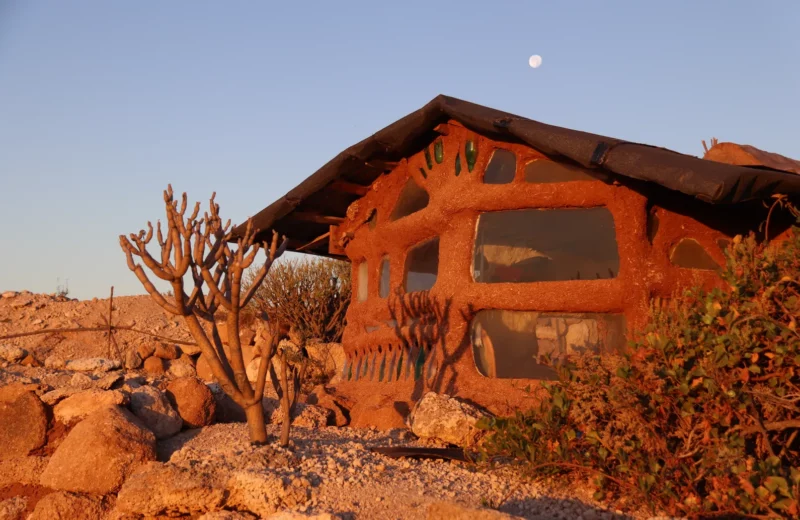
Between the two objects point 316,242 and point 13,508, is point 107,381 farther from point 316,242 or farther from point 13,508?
point 316,242

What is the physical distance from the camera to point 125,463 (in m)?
7.29

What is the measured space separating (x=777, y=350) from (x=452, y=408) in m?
3.24

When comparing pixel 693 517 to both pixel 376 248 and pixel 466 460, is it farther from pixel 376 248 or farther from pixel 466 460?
pixel 376 248

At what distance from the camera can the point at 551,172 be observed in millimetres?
9469

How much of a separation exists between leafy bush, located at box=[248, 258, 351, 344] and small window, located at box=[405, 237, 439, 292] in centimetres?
763

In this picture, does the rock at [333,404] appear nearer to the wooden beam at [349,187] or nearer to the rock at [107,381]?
the rock at [107,381]

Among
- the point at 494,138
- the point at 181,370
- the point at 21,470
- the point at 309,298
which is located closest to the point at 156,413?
the point at 21,470

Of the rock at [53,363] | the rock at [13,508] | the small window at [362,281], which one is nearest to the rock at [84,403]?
the rock at [13,508]

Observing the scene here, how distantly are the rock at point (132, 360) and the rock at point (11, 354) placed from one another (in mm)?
2329

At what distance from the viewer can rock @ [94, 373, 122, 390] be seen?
925 cm

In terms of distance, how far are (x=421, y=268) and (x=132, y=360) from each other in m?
8.01

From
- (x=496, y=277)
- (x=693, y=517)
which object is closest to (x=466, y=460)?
(x=693, y=517)

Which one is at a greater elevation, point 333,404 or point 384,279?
point 384,279

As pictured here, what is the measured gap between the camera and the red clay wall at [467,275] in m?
8.67
